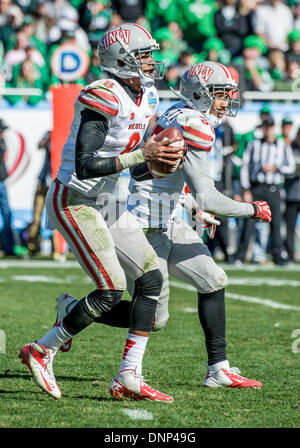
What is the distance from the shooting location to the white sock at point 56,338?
417 cm

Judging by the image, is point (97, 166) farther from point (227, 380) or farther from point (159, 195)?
point (227, 380)

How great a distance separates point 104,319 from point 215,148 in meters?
6.56

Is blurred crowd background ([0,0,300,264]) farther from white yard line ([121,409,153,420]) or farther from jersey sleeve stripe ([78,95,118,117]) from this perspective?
white yard line ([121,409,153,420])

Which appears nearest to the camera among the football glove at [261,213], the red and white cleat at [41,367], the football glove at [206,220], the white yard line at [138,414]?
the white yard line at [138,414]

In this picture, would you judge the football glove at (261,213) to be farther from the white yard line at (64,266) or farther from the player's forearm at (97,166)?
the white yard line at (64,266)

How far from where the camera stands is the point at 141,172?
14.9ft

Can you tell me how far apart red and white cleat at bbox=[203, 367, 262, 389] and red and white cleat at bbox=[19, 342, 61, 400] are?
2.87ft

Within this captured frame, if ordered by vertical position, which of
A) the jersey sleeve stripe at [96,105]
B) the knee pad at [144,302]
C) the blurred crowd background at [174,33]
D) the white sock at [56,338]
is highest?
the blurred crowd background at [174,33]

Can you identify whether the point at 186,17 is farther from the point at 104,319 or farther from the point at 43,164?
the point at 104,319

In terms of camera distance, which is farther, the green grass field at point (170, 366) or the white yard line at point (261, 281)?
the white yard line at point (261, 281)

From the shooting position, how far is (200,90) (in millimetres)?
4707

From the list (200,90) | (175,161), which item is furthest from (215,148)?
(175,161)

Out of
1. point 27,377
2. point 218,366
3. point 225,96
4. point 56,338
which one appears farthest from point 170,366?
point 225,96

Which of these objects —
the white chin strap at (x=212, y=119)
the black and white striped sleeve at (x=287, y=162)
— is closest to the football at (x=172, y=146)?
the white chin strap at (x=212, y=119)
